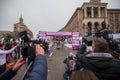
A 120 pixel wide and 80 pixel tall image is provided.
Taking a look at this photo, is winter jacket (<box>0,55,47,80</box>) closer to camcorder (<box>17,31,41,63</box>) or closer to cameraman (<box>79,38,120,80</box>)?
camcorder (<box>17,31,41,63</box>)

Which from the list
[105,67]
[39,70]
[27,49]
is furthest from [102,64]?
[39,70]

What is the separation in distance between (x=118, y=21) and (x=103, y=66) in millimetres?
106500

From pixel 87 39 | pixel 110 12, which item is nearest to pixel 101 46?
pixel 87 39

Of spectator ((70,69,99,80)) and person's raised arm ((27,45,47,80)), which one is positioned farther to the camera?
spectator ((70,69,99,80))

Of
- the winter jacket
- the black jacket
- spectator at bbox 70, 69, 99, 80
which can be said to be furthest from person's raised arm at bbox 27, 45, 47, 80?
the black jacket

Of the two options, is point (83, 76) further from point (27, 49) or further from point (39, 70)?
point (27, 49)

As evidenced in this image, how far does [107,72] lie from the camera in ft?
10.00

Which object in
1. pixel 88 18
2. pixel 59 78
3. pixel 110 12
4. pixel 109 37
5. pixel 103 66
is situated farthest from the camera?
pixel 110 12

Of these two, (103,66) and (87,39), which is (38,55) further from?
(87,39)

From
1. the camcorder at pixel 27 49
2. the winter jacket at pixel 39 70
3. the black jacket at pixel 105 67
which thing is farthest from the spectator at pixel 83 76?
the black jacket at pixel 105 67

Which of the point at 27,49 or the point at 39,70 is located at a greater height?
the point at 27,49

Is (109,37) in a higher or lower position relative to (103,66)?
higher

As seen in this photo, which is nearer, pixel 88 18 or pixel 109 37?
pixel 109 37

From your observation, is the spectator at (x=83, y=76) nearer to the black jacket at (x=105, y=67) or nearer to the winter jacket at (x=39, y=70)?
the winter jacket at (x=39, y=70)
